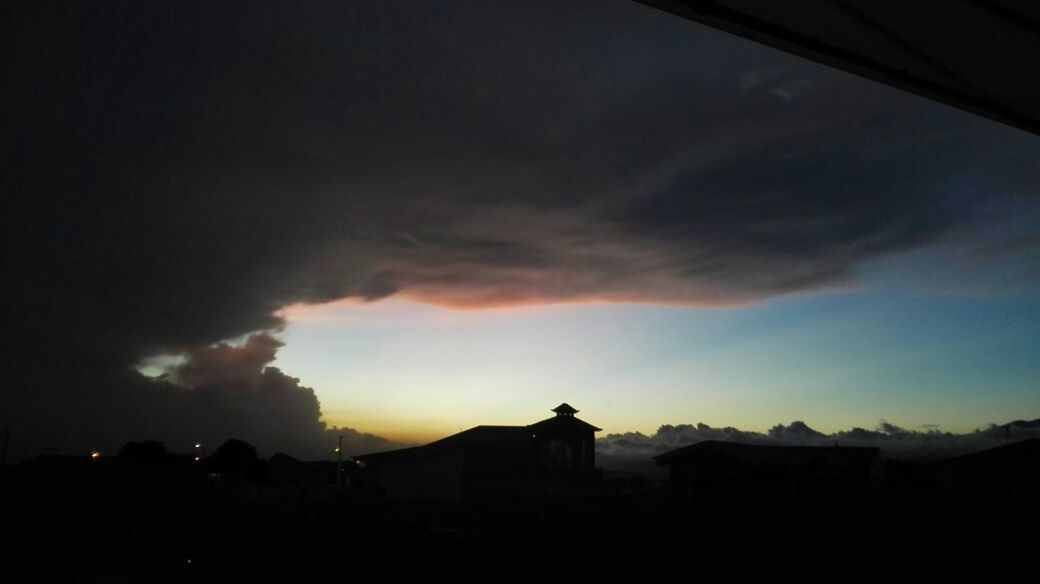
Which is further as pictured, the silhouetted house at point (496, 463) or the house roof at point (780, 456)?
the silhouetted house at point (496, 463)

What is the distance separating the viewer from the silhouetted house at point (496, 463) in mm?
37844

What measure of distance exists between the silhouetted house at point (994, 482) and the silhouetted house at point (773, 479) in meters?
3.33

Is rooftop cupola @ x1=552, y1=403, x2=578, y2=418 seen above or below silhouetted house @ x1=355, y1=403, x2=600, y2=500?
above

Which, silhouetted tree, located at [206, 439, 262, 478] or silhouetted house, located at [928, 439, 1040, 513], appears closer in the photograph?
silhouetted house, located at [928, 439, 1040, 513]

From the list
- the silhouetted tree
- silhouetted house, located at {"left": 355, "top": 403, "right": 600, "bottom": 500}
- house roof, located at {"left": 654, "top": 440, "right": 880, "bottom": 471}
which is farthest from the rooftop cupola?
the silhouetted tree

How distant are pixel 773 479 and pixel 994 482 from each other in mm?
10888

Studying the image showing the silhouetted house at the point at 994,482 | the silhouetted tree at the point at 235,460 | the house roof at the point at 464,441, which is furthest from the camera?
the silhouetted tree at the point at 235,460

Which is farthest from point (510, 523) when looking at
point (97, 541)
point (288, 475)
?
point (288, 475)

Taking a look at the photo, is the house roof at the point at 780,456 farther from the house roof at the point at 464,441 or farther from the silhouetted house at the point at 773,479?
the house roof at the point at 464,441

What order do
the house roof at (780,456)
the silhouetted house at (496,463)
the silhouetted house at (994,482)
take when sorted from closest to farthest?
the silhouetted house at (994,482), the house roof at (780,456), the silhouetted house at (496,463)

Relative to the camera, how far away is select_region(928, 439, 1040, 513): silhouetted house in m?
29.3

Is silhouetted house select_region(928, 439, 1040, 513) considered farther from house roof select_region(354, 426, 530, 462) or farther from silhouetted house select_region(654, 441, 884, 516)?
house roof select_region(354, 426, 530, 462)

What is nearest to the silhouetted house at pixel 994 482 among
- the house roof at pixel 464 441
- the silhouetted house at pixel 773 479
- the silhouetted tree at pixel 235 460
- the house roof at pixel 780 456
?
the silhouetted house at pixel 773 479

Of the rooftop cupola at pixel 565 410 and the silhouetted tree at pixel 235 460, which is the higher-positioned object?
the rooftop cupola at pixel 565 410
